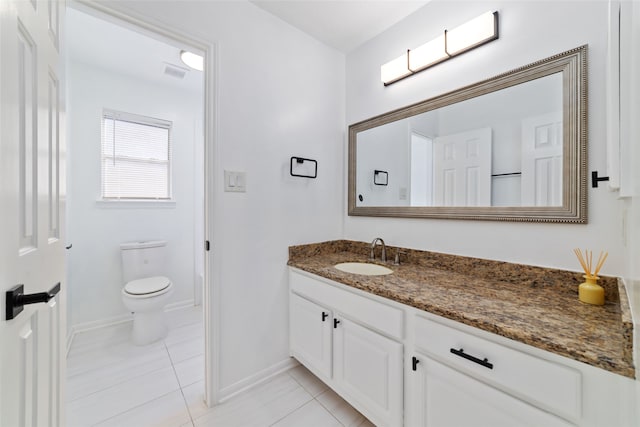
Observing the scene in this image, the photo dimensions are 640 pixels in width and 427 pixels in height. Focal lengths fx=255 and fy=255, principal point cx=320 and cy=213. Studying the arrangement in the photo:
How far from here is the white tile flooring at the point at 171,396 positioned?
1369 millimetres

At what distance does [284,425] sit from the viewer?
4.40ft

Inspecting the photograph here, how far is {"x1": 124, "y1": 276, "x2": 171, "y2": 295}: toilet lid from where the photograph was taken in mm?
2102

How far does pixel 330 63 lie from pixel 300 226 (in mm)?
1347

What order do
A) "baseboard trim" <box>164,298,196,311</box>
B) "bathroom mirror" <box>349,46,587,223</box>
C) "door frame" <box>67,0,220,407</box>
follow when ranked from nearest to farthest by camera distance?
"bathroom mirror" <box>349,46,587,223</box>
"door frame" <box>67,0,220,407</box>
"baseboard trim" <box>164,298,196,311</box>

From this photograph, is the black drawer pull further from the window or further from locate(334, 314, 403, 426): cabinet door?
the window

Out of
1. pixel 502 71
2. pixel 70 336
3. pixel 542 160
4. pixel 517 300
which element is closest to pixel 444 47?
pixel 502 71

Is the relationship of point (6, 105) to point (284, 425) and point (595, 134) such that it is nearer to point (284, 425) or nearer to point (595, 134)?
point (284, 425)

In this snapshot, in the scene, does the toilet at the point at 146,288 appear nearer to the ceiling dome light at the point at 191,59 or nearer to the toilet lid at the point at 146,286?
the toilet lid at the point at 146,286

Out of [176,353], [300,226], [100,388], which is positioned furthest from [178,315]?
[300,226]

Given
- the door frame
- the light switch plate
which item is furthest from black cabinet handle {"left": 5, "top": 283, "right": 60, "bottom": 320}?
the light switch plate

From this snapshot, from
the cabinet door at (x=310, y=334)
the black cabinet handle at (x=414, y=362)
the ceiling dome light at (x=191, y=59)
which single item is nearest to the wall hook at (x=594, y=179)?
the black cabinet handle at (x=414, y=362)

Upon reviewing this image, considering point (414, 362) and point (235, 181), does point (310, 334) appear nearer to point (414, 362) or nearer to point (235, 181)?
point (414, 362)

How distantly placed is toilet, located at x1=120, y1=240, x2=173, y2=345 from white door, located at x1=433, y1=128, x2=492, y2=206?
7.51 ft

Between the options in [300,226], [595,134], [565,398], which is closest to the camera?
[565,398]
